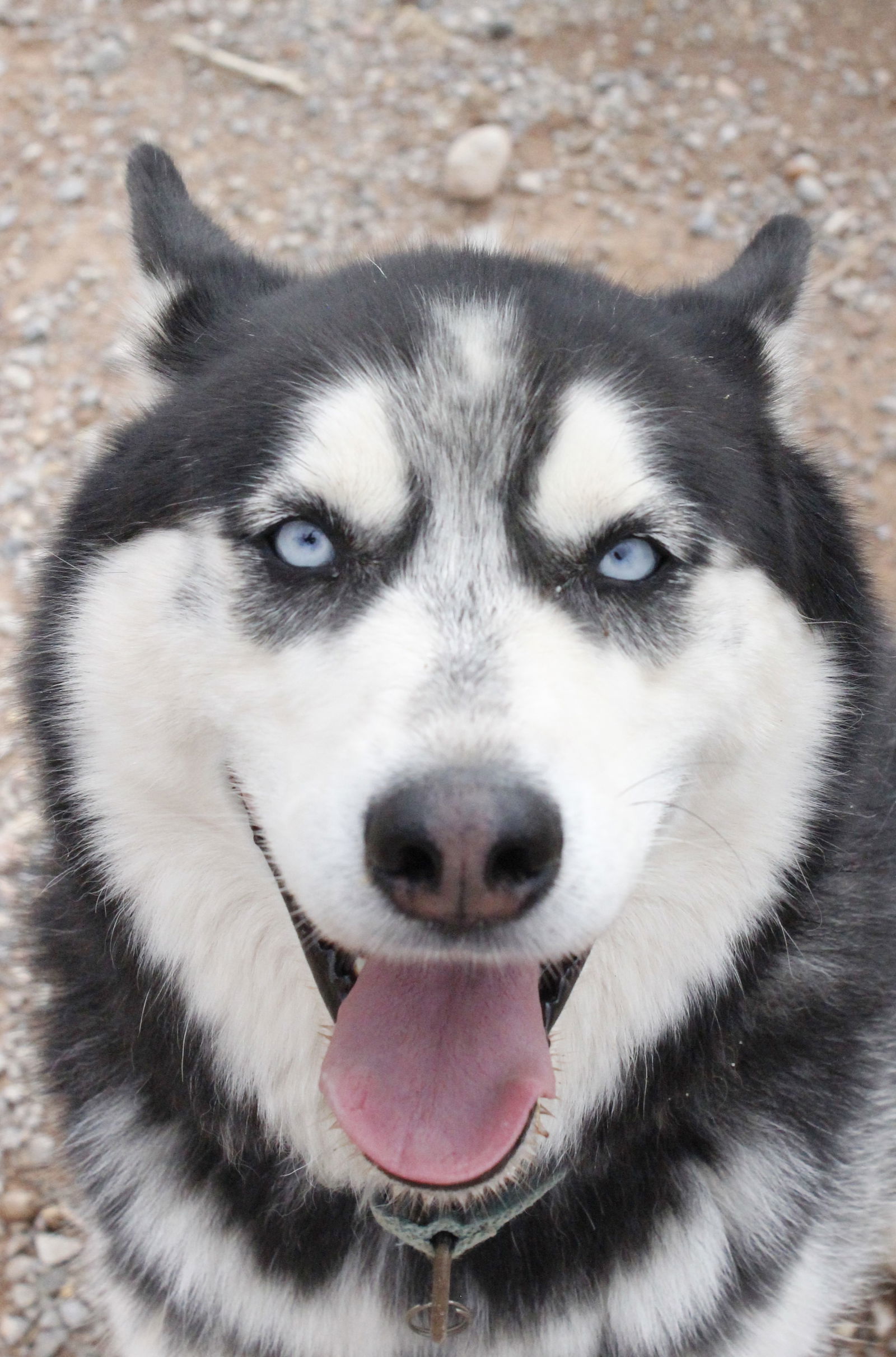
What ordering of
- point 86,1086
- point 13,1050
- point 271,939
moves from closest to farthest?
point 271,939 < point 86,1086 < point 13,1050

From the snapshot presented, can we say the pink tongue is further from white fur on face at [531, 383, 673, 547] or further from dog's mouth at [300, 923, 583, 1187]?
white fur on face at [531, 383, 673, 547]

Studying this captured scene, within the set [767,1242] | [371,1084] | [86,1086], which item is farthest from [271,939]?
[767,1242]

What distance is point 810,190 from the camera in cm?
511

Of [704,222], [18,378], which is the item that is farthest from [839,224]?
[18,378]

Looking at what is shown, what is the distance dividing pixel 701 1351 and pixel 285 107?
484cm

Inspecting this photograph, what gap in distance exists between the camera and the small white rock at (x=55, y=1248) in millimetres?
3125

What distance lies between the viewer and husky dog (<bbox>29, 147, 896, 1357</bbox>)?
68.1 inches

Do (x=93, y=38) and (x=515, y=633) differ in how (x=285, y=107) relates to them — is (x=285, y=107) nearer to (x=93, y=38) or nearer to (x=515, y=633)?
(x=93, y=38)

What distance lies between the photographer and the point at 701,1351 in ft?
7.83

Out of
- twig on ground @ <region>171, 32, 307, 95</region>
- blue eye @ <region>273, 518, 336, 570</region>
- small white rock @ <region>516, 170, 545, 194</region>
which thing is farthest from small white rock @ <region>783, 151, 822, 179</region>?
blue eye @ <region>273, 518, 336, 570</region>

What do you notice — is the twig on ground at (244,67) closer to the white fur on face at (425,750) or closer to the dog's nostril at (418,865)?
the white fur on face at (425,750)

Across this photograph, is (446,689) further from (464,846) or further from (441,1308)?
(441,1308)

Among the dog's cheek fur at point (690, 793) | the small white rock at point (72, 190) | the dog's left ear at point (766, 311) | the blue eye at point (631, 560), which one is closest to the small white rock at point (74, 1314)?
the dog's cheek fur at point (690, 793)

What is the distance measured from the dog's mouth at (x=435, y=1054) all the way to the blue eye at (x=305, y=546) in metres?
0.38
